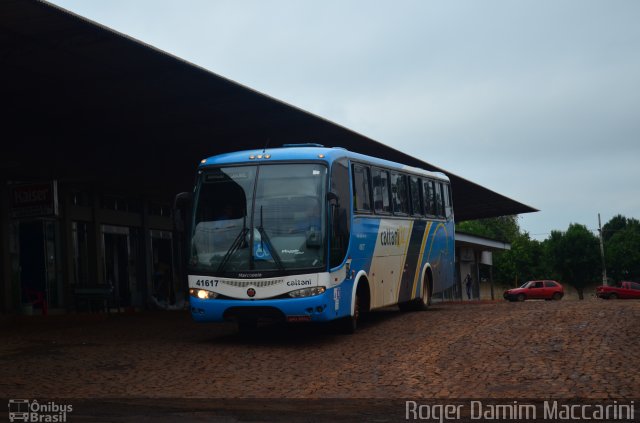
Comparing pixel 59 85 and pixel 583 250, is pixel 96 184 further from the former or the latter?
pixel 583 250

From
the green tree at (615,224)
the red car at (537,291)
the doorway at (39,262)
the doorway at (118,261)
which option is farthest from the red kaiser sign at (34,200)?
the green tree at (615,224)

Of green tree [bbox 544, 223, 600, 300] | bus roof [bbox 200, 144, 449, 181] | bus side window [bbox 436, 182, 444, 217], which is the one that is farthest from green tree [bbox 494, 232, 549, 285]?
bus roof [bbox 200, 144, 449, 181]

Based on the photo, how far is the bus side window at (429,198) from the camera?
888 inches

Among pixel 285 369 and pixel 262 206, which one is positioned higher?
pixel 262 206

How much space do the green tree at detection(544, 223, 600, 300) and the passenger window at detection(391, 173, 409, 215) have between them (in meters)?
81.0

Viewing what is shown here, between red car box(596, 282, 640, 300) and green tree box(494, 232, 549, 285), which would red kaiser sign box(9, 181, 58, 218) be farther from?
green tree box(494, 232, 549, 285)

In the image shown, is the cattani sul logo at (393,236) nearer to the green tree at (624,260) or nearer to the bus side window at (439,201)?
the bus side window at (439,201)

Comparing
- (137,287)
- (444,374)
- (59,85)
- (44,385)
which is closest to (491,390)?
(444,374)

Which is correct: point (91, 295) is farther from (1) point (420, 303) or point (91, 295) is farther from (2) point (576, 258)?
(2) point (576, 258)

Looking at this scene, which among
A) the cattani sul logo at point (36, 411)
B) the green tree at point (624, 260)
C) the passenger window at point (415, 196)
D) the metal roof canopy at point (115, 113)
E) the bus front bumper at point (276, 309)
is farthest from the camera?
the green tree at point (624, 260)

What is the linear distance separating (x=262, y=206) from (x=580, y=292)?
86.3 metres

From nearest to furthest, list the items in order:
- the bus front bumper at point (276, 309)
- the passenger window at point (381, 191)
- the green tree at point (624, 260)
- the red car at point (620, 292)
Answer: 1. the bus front bumper at point (276, 309)
2. the passenger window at point (381, 191)
3. the red car at point (620, 292)
4. the green tree at point (624, 260)

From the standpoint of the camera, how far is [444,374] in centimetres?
1226

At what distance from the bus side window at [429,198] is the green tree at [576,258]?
7847cm
